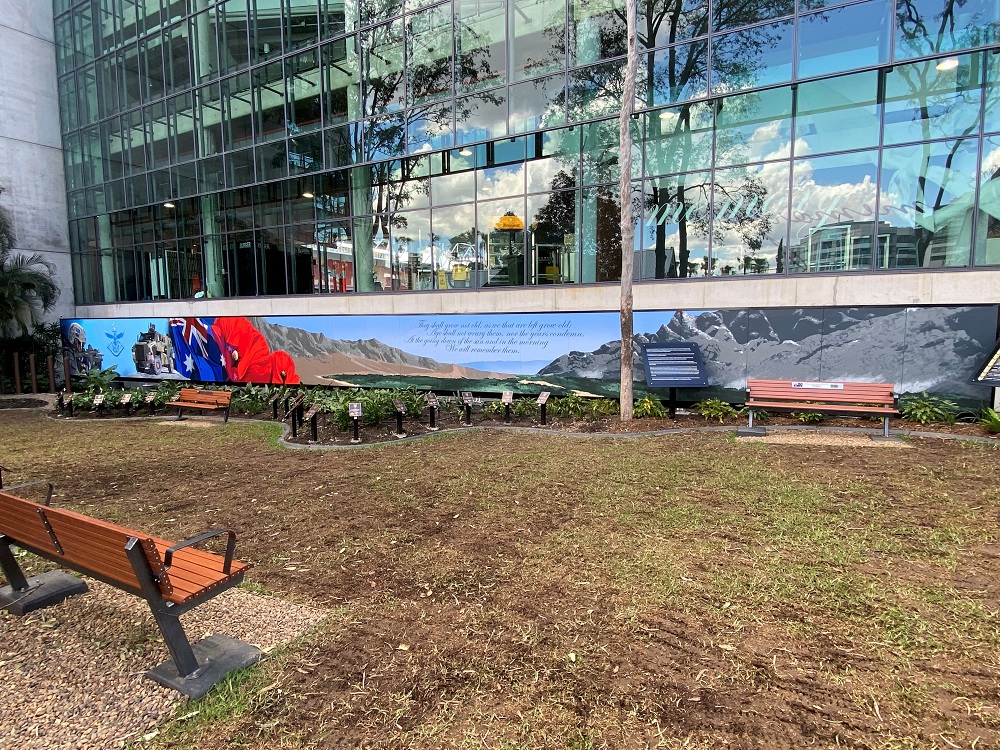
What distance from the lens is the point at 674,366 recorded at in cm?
1102

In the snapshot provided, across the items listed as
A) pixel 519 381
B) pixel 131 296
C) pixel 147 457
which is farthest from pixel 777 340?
pixel 131 296

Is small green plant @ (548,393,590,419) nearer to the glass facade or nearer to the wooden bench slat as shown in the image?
the glass facade

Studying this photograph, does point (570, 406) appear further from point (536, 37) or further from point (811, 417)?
point (536, 37)

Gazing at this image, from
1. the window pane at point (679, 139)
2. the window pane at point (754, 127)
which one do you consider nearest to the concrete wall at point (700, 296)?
the window pane at point (754, 127)

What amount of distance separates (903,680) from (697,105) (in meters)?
13.0

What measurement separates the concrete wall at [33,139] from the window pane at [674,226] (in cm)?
2591

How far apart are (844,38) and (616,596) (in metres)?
13.0

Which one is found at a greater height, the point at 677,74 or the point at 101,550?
the point at 677,74

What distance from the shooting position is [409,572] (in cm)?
422

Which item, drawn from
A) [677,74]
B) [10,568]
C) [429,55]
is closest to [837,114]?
[677,74]

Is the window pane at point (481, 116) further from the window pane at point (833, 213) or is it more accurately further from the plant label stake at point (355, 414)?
the plant label stake at point (355, 414)

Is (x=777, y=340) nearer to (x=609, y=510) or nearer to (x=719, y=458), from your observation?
(x=719, y=458)

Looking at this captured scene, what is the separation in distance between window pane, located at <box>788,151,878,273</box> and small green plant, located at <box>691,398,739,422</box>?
3.39m

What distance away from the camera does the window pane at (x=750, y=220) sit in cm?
1157
